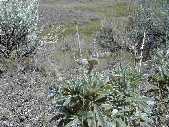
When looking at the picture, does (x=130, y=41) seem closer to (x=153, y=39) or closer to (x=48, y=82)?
(x=153, y=39)

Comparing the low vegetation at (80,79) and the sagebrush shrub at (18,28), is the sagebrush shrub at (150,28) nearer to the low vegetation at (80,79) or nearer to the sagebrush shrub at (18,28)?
the low vegetation at (80,79)

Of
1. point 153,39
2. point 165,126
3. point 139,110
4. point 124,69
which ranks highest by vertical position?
point 124,69

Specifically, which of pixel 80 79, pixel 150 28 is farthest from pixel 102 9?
pixel 80 79

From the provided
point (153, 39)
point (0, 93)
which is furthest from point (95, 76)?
point (153, 39)

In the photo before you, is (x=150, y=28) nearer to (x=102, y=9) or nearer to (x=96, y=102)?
(x=96, y=102)

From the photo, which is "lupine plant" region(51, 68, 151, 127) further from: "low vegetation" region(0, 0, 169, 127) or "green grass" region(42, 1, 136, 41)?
"green grass" region(42, 1, 136, 41)

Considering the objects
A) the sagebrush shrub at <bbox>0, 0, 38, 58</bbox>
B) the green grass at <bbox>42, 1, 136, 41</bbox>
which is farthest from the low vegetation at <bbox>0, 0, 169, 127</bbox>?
the green grass at <bbox>42, 1, 136, 41</bbox>

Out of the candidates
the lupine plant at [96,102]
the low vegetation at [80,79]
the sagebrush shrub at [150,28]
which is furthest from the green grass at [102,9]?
the lupine plant at [96,102]

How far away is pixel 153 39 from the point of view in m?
16.2

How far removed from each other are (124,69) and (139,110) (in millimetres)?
451

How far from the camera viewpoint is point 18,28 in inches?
473

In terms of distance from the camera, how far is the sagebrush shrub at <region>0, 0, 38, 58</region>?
11.8 metres

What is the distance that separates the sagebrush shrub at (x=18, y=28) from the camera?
11.8 metres

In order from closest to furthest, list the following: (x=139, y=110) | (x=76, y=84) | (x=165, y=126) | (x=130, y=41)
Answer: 1. (x=76, y=84)
2. (x=139, y=110)
3. (x=165, y=126)
4. (x=130, y=41)
